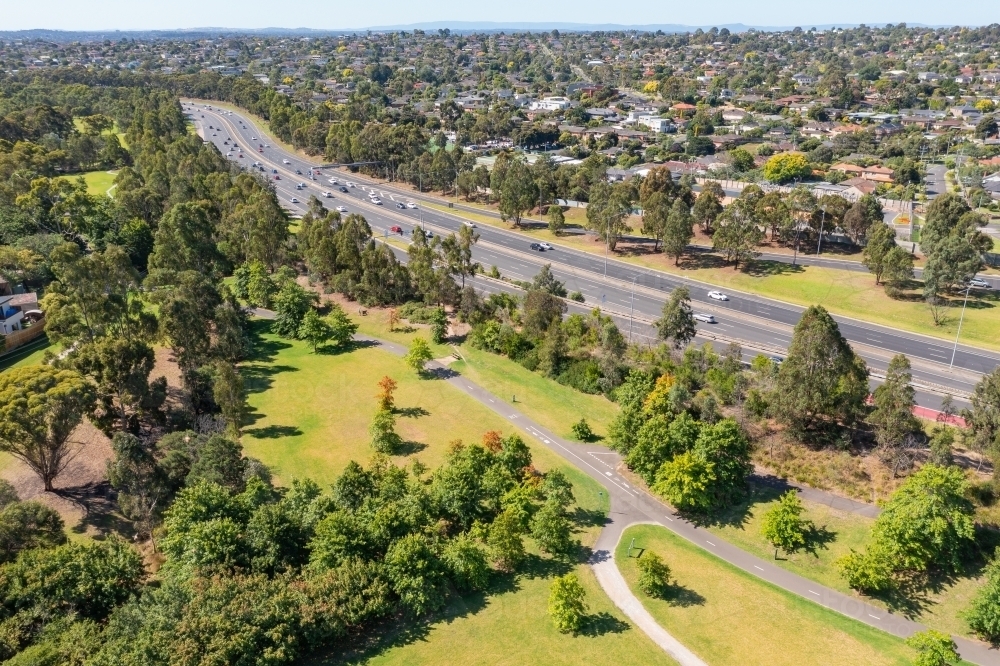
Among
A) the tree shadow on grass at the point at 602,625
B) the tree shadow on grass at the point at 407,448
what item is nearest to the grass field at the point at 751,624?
the tree shadow on grass at the point at 602,625

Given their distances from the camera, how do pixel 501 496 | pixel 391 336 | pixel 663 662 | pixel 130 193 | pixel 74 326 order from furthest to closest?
1. pixel 130 193
2. pixel 391 336
3. pixel 74 326
4. pixel 501 496
5. pixel 663 662

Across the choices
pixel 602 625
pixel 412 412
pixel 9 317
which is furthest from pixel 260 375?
pixel 602 625

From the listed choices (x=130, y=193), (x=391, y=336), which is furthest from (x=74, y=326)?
(x=130, y=193)

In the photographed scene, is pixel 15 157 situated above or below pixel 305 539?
above

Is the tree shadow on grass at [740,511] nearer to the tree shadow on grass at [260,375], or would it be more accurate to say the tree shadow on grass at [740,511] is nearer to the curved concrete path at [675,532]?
the curved concrete path at [675,532]

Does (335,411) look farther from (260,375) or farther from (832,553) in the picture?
(832,553)

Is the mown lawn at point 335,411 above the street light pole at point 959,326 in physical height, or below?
below

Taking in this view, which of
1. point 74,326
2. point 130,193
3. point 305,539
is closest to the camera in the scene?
point 305,539

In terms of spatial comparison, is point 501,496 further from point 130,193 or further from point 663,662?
point 130,193
